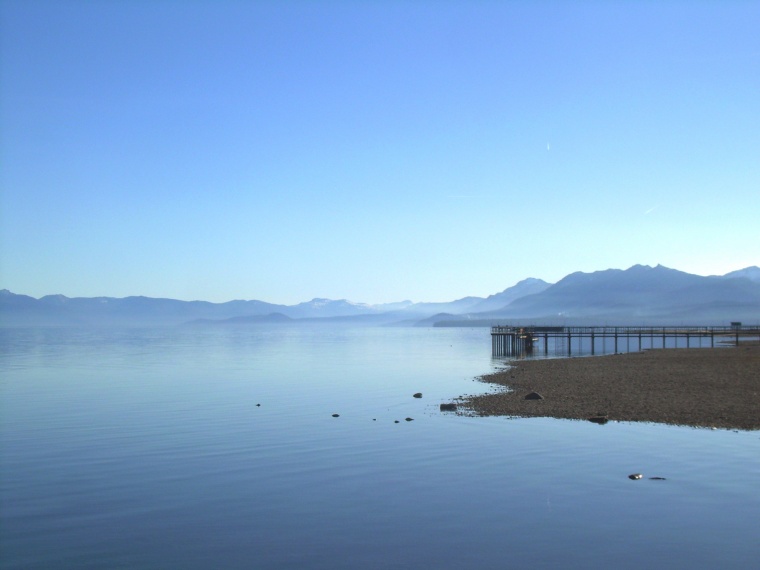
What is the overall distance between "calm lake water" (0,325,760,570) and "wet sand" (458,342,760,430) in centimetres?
231

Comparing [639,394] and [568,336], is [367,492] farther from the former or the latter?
[568,336]

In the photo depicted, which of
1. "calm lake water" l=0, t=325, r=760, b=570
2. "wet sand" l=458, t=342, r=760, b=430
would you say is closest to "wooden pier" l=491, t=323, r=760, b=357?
"wet sand" l=458, t=342, r=760, b=430

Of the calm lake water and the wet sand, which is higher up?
the wet sand

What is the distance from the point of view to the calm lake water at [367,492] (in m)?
13.5

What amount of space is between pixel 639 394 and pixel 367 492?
21.6 meters

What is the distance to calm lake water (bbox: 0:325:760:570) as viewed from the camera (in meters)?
13.5

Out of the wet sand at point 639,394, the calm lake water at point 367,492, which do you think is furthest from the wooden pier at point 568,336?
the calm lake water at point 367,492

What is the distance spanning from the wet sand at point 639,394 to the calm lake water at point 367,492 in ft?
7.59

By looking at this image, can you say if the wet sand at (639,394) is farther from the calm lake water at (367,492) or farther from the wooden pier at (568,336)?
the wooden pier at (568,336)

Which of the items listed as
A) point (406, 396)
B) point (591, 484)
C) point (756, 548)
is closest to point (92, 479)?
point (591, 484)

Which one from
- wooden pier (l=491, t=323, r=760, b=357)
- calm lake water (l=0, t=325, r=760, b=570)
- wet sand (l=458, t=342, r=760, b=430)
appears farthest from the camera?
wooden pier (l=491, t=323, r=760, b=357)

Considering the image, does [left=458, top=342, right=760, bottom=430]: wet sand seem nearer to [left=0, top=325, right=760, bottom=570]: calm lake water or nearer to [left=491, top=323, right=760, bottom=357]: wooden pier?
[left=0, top=325, right=760, bottom=570]: calm lake water

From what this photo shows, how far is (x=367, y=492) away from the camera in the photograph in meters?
17.8

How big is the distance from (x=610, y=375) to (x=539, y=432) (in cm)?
2204
